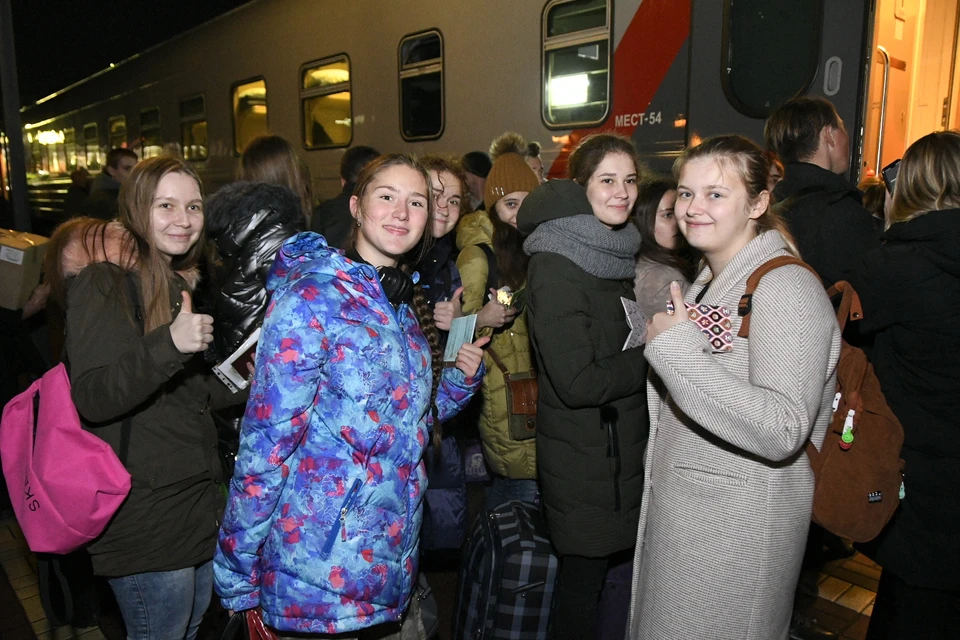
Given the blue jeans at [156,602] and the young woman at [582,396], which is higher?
the young woman at [582,396]

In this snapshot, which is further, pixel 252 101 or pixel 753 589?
pixel 252 101

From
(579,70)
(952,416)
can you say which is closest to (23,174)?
(579,70)

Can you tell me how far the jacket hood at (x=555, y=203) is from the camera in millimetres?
2557

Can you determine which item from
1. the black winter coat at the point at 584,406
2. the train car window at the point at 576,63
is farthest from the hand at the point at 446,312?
the train car window at the point at 576,63

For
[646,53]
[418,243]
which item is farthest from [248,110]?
[418,243]

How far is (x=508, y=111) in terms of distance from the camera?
5691 millimetres

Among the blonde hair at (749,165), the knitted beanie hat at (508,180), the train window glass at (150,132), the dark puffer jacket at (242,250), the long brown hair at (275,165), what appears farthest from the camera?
the train window glass at (150,132)

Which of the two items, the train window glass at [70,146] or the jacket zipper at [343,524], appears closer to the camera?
the jacket zipper at [343,524]

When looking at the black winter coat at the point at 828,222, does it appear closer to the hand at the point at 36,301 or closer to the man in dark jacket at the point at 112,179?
the hand at the point at 36,301

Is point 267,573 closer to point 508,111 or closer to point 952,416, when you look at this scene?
point 952,416

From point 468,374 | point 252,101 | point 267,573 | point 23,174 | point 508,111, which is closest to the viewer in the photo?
point 267,573

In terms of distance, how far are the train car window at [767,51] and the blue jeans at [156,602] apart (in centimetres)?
391

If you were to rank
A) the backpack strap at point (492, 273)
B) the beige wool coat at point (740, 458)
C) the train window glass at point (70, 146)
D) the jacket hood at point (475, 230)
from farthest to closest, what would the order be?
the train window glass at point (70, 146), the jacket hood at point (475, 230), the backpack strap at point (492, 273), the beige wool coat at point (740, 458)

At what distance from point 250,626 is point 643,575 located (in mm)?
1128
